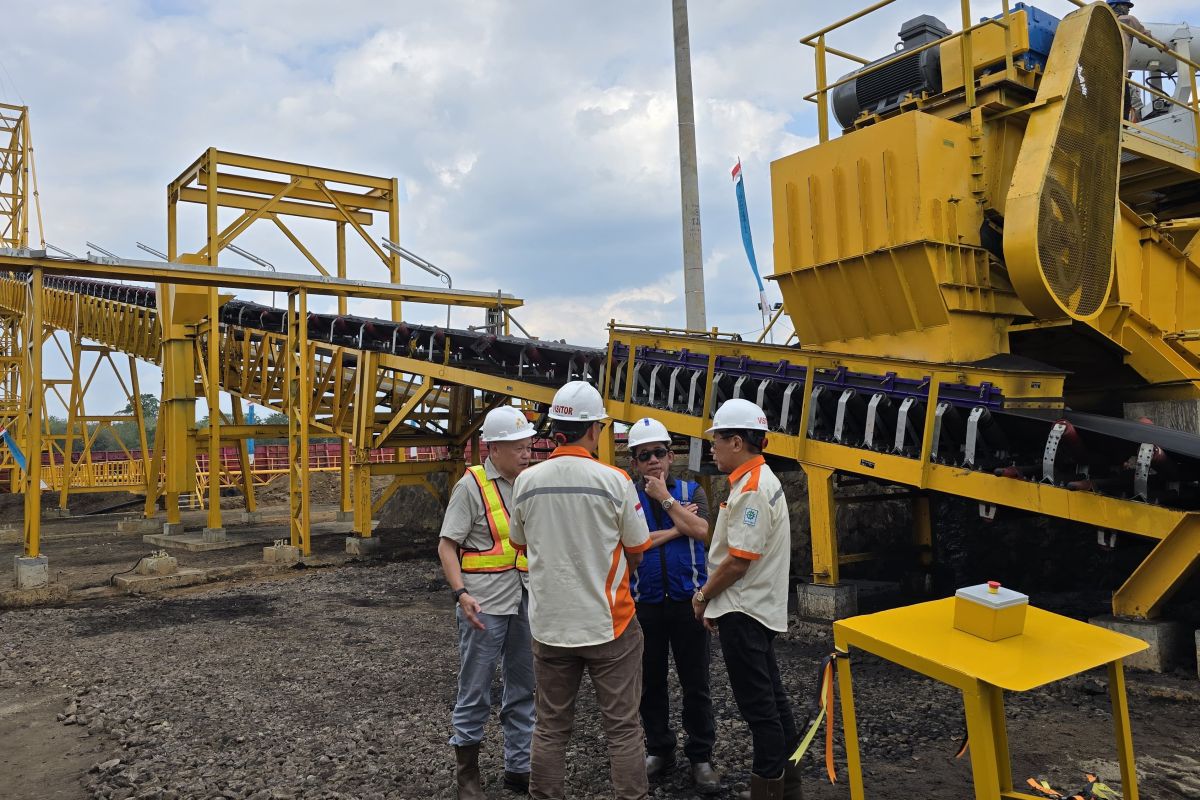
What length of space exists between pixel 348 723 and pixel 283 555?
771 cm

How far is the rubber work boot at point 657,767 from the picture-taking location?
374 centimetres

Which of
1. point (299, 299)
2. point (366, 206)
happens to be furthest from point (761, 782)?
point (366, 206)

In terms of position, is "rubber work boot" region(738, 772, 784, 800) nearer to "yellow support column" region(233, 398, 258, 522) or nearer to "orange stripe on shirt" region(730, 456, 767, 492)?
"orange stripe on shirt" region(730, 456, 767, 492)

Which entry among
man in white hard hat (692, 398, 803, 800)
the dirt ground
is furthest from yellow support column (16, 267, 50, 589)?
man in white hard hat (692, 398, 803, 800)

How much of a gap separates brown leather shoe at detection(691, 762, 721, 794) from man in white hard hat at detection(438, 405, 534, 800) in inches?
29.9

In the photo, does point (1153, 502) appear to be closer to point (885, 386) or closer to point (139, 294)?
point (885, 386)

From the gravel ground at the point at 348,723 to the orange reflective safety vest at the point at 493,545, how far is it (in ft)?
3.44

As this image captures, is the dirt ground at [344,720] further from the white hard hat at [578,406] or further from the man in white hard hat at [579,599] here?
the white hard hat at [578,406]

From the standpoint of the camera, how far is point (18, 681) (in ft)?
19.7

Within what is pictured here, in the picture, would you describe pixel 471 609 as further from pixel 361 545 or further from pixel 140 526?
pixel 140 526

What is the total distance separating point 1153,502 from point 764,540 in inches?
129

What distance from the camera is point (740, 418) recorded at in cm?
338

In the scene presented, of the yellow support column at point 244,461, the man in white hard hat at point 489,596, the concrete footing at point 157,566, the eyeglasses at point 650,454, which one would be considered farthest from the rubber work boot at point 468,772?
the yellow support column at point 244,461

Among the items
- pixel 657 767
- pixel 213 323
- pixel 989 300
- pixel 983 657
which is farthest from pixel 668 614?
pixel 213 323
